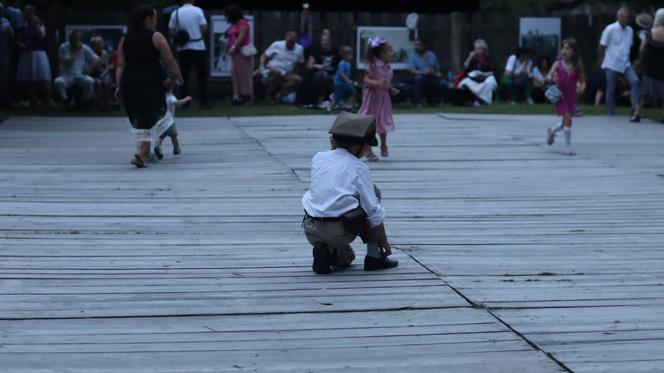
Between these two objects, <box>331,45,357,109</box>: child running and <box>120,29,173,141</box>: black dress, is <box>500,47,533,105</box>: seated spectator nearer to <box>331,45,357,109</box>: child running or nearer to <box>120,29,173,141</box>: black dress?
<box>331,45,357,109</box>: child running

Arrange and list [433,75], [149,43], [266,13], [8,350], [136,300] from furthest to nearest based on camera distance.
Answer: [266,13], [433,75], [149,43], [136,300], [8,350]

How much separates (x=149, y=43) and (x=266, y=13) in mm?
13003

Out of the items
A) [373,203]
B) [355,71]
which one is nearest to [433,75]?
[355,71]

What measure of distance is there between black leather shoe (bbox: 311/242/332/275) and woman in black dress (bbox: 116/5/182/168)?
6.44 meters

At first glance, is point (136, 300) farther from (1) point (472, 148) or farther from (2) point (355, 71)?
(2) point (355, 71)

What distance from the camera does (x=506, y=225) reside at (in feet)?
32.3

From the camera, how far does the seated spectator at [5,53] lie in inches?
891

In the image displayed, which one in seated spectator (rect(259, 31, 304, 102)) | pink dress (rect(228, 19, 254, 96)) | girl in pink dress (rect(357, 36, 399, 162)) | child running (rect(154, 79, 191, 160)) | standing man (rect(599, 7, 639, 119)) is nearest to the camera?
girl in pink dress (rect(357, 36, 399, 162))

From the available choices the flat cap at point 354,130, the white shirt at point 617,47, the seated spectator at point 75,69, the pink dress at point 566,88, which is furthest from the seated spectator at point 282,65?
the flat cap at point 354,130

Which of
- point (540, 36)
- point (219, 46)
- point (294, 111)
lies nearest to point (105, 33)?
point (219, 46)

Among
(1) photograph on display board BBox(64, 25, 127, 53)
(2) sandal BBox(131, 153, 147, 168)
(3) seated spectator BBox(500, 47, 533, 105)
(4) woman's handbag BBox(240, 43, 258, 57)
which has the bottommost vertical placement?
(3) seated spectator BBox(500, 47, 533, 105)

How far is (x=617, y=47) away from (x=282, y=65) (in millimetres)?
6990

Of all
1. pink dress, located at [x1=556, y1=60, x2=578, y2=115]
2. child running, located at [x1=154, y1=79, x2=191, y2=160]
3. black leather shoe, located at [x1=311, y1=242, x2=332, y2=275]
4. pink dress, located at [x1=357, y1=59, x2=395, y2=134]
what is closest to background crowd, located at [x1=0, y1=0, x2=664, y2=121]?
pink dress, located at [x1=556, y1=60, x2=578, y2=115]

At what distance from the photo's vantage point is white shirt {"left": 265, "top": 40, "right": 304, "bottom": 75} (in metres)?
24.5
